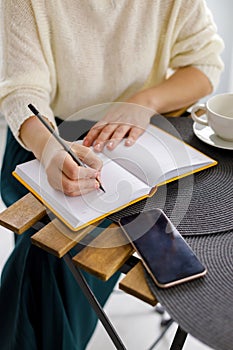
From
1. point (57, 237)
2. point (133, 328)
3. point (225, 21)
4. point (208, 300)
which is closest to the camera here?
point (208, 300)

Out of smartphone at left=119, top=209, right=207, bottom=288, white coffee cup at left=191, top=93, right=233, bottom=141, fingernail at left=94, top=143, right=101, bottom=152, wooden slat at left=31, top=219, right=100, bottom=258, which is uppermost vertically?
wooden slat at left=31, top=219, right=100, bottom=258

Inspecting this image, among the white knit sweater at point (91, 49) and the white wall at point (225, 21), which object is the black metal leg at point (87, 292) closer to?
the white knit sweater at point (91, 49)

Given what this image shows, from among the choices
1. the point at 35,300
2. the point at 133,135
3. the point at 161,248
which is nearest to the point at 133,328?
the point at 35,300

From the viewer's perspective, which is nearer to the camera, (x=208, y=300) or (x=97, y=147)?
(x=208, y=300)

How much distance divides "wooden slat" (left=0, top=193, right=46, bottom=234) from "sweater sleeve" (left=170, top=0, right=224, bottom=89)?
542 mm

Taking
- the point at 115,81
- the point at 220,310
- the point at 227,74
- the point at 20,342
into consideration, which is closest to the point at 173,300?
the point at 220,310

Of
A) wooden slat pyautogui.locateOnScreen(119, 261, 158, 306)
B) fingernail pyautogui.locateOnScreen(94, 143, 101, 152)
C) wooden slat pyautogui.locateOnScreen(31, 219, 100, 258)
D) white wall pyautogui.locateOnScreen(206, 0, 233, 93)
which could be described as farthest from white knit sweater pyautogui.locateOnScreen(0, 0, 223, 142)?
white wall pyautogui.locateOnScreen(206, 0, 233, 93)

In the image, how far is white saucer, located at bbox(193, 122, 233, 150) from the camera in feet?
3.22

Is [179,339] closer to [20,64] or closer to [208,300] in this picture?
[208,300]

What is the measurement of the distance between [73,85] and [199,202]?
17.4 inches

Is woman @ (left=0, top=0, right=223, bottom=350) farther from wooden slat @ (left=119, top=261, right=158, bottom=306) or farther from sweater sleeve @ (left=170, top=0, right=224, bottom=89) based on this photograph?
wooden slat @ (left=119, top=261, right=158, bottom=306)

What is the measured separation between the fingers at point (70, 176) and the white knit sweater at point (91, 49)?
0.17m

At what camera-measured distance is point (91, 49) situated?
111 centimetres

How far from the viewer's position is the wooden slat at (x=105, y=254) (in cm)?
73
